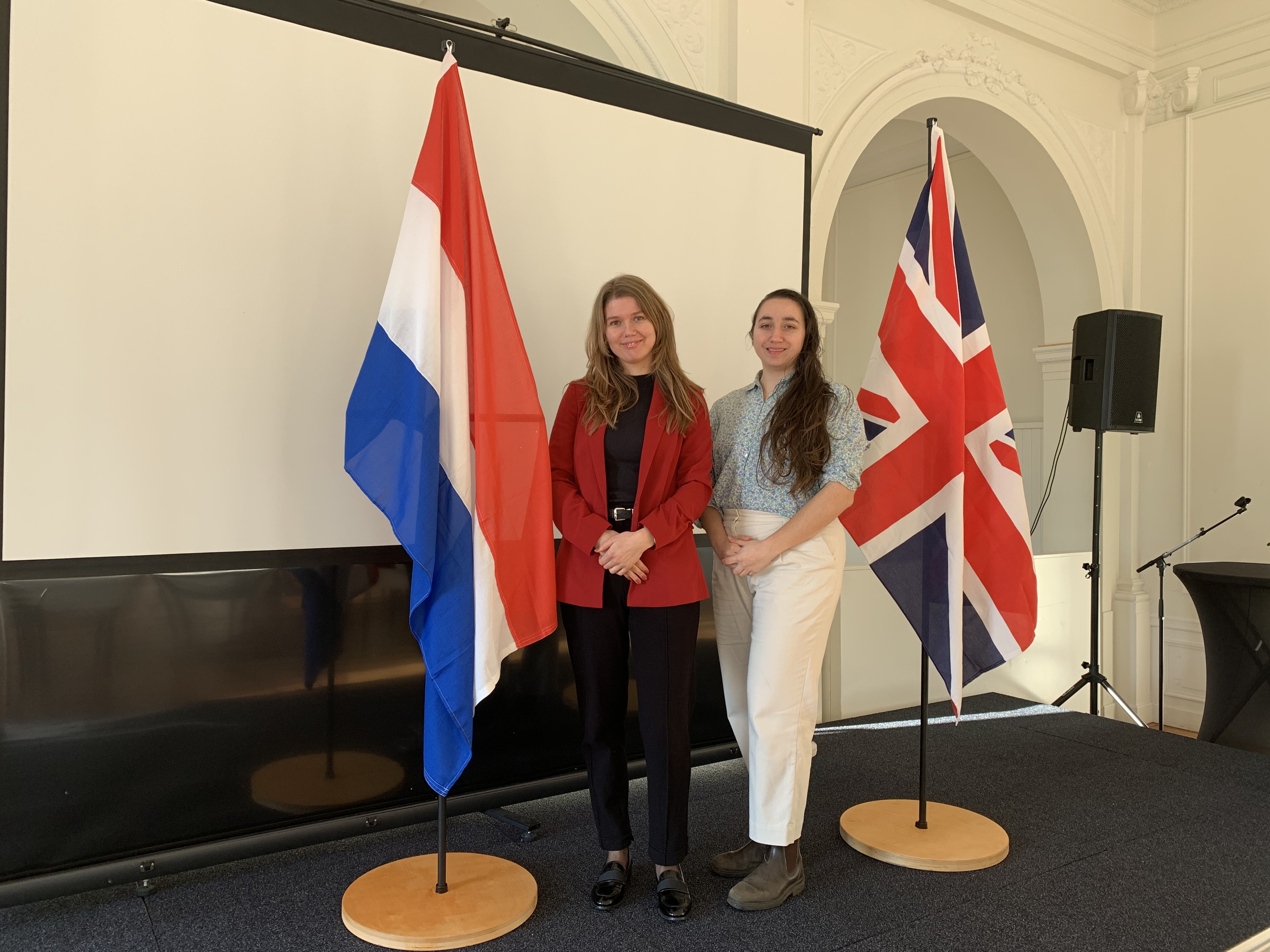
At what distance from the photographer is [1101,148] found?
200 inches

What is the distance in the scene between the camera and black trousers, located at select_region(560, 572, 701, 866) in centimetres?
209

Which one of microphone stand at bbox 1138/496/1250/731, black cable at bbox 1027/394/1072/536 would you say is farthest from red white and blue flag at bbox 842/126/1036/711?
black cable at bbox 1027/394/1072/536

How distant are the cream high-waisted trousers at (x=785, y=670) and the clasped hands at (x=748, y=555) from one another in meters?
0.04

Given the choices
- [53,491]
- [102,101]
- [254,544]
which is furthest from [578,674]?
[102,101]

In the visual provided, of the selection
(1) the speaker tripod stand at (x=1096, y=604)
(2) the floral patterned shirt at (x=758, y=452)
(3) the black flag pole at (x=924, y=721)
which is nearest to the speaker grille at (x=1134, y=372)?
(1) the speaker tripod stand at (x=1096, y=604)

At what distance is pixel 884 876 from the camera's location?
2328 millimetres

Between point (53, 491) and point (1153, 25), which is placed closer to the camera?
point (53, 491)

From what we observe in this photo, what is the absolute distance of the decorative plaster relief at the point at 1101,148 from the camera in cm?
498

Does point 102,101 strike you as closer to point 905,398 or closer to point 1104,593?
point 905,398

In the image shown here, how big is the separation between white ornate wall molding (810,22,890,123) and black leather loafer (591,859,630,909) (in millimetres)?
3098

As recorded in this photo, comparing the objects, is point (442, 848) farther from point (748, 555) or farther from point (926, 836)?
point (926, 836)

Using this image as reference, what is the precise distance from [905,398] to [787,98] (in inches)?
67.6

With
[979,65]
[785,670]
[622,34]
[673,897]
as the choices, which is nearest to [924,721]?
[785,670]

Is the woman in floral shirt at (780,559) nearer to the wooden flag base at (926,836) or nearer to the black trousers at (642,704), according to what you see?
the black trousers at (642,704)
